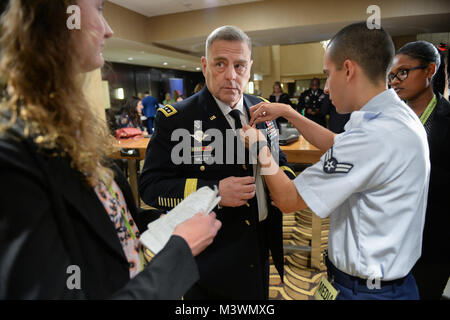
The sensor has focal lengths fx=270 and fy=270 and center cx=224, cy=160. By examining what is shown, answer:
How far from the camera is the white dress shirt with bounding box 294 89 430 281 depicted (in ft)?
3.03

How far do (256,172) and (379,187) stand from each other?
621mm

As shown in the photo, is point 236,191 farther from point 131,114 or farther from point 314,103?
point 314,103

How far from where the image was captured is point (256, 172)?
1.45m

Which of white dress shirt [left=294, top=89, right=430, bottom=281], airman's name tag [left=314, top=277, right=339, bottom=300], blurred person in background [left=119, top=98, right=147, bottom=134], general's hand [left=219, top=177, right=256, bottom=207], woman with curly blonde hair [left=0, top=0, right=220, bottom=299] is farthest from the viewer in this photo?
blurred person in background [left=119, top=98, right=147, bottom=134]

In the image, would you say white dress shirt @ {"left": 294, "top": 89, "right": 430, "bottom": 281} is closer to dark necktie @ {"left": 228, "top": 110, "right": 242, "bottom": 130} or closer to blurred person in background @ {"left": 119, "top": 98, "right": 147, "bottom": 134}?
dark necktie @ {"left": 228, "top": 110, "right": 242, "bottom": 130}

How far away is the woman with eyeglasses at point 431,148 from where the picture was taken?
1.57 m

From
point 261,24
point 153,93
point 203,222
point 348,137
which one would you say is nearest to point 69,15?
point 203,222

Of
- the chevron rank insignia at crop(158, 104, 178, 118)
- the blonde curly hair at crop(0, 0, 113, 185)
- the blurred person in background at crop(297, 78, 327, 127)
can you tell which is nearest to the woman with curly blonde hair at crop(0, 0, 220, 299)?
the blonde curly hair at crop(0, 0, 113, 185)

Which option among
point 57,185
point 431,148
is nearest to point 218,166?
point 57,185

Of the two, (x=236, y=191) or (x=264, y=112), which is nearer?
(x=236, y=191)

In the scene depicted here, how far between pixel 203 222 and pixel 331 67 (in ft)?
2.87

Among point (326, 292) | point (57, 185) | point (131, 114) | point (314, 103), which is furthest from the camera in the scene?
point (314, 103)

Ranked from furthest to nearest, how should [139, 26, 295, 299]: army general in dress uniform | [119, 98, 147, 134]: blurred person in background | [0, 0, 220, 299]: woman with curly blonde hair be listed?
[119, 98, 147, 134]: blurred person in background, [139, 26, 295, 299]: army general in dress uniform, [0, 0, 220, 299]: woman with curly blonde hair

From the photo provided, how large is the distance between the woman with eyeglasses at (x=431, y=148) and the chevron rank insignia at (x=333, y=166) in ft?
3.23
